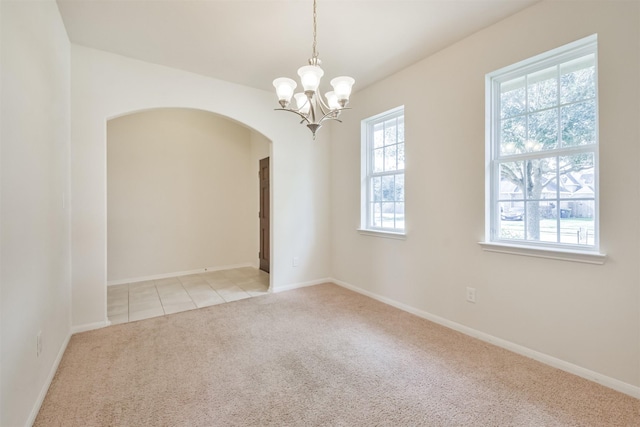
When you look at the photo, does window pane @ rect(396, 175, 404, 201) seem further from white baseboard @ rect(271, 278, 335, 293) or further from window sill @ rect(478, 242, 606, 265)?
white baseboard @ rect(271, 278, 335, 293)

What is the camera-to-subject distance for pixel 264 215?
17.1ft

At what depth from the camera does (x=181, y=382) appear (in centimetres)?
200

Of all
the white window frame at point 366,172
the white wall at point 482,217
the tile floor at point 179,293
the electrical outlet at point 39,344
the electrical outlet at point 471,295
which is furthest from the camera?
the white window frame at point 366,172

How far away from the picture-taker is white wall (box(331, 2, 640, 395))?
1864mm

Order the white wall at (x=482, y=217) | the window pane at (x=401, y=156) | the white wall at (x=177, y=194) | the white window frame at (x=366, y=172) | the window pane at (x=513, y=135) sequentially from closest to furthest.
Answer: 1. the white wall at (x=482, y=217)
2. the window pane at (x=513, y=135)
3. the window pane at (x=401, y=156)
4. the white window frame at (x=366, y=172)
5. the white wall at (x=177, y=194)

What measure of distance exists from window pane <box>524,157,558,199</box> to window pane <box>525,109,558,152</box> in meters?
0.11

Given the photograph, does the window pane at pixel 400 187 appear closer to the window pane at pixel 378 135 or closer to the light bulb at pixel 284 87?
the window pane at pixel 378 135

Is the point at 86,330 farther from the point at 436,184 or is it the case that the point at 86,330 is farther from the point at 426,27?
the point at 426,27

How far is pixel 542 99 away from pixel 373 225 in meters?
2.21

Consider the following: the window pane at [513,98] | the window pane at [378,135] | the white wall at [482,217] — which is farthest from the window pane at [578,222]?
the window pane at [378,135]

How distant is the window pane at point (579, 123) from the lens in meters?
2.05

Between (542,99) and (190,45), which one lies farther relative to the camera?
(190,45)

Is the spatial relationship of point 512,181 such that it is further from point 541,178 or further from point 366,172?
point 366,172

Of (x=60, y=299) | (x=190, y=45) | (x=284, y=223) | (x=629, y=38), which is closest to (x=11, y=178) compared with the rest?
(x=60, y=299)
